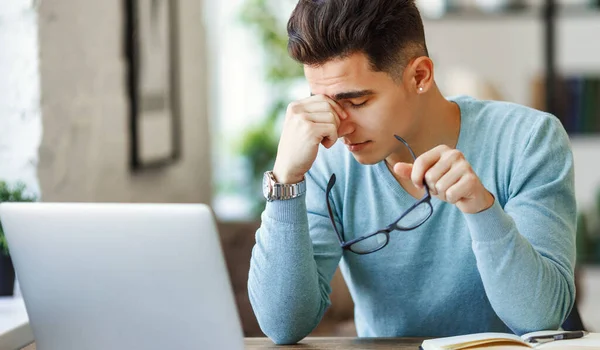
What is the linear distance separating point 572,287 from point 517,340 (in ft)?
0.87

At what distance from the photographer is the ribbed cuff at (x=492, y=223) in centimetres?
143

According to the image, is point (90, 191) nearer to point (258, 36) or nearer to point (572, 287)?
point (572, 287)

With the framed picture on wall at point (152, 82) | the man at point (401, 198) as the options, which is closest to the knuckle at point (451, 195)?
the man at point (401, 198)

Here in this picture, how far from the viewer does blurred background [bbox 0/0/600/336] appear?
2.23m

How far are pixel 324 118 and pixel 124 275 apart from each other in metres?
0.48

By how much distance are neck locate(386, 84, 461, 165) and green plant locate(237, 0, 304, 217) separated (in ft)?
9.69

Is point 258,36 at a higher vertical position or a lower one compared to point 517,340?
higher

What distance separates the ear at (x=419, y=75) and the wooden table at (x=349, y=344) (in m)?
0.48

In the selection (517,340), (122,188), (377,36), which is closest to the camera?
(517,340)

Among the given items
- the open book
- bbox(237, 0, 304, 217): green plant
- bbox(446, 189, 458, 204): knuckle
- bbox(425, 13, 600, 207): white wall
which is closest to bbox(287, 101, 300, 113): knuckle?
bbox(446, 189, 458, 204): knuckle

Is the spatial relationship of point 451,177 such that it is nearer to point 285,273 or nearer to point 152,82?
point 285,273

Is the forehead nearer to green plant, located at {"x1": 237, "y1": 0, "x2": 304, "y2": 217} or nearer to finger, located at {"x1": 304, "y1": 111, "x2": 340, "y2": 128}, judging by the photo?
finger, located at {"x1": 304, "y1": 111, "x2": 340, "y2": 128}

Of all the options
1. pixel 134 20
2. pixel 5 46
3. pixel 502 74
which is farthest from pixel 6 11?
pixel 502 74

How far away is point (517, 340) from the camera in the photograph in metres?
1.34
